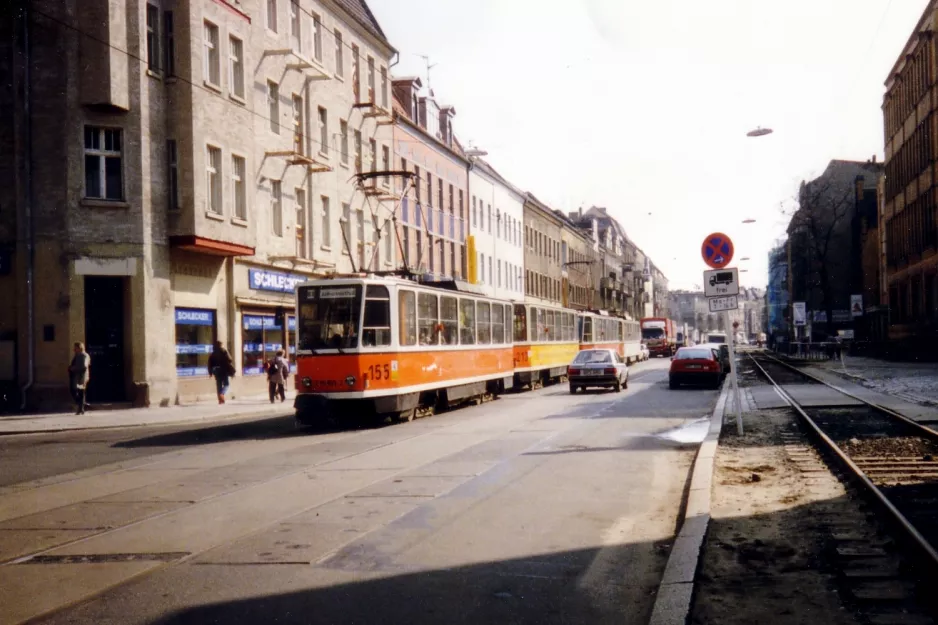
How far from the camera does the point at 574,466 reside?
498 inches

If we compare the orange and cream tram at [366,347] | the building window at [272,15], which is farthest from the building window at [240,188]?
the orange and cream tram at [366,347]

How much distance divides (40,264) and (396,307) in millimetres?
10938

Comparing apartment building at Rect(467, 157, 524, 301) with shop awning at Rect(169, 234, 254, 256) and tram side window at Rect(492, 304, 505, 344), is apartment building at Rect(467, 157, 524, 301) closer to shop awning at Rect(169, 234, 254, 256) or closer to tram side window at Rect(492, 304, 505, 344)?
tram side window at Rect(492, 304, 505, 344)

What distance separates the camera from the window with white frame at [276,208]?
32.7 m

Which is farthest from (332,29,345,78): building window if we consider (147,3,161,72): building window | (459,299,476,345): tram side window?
(459,299,476,345): tram side window

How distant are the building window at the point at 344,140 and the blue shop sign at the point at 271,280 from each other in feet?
20.7

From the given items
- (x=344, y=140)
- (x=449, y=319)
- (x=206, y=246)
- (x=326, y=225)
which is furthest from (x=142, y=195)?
(x=344, y=140)

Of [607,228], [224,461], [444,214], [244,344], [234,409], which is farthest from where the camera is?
[607,228]

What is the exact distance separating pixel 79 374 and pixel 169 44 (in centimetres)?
982

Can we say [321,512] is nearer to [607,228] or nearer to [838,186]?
[838,186]

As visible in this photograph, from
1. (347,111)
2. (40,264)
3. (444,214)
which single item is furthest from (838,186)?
(40,264)

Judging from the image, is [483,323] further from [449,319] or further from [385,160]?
A: [385,160]

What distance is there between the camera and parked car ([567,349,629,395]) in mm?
29797

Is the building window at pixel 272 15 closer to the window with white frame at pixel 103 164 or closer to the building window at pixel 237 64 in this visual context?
the building window at pixel 237 64
